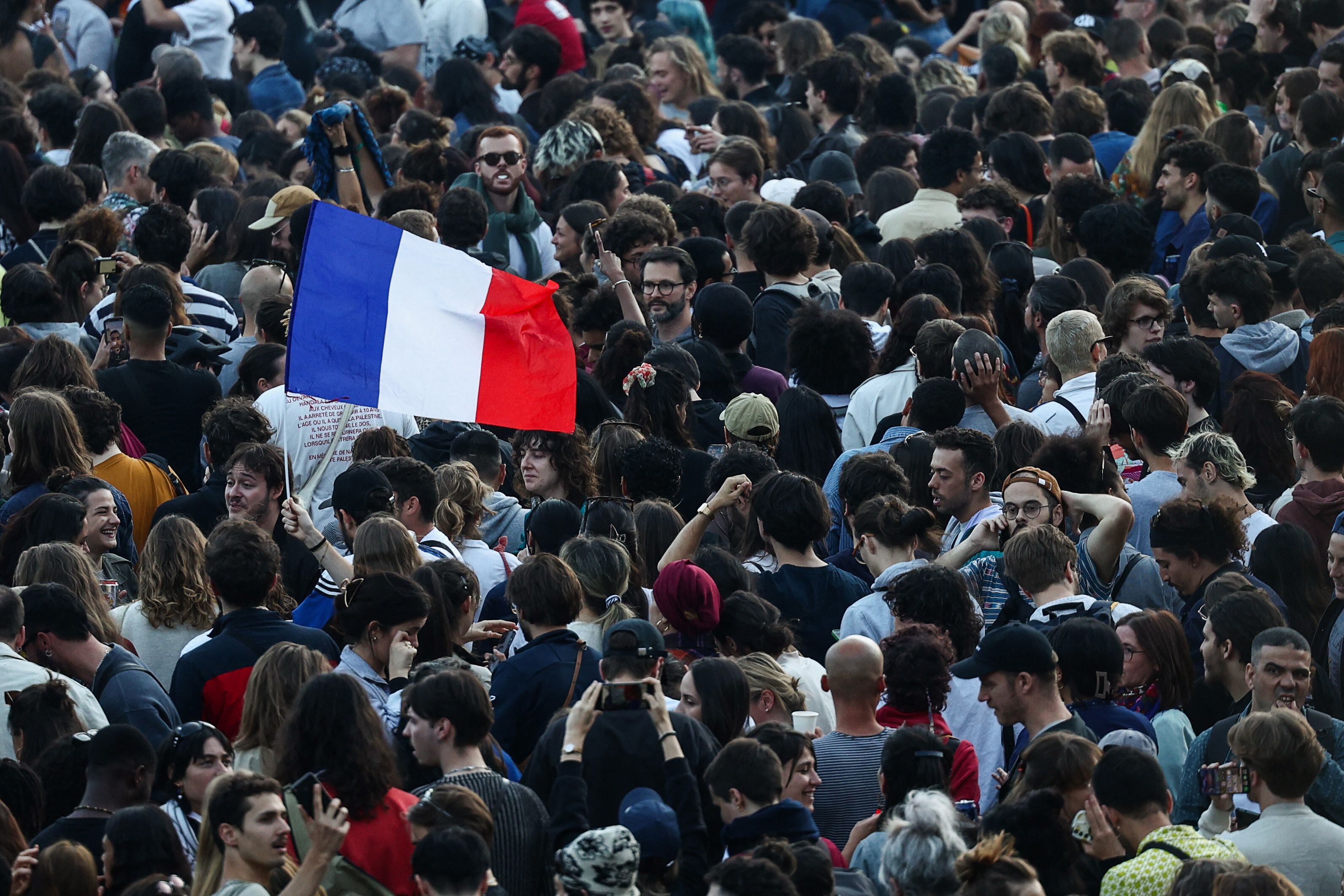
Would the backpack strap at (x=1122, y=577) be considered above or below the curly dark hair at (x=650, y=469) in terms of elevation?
above

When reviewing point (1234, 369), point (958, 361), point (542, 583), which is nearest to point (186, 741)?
point (542, 583)

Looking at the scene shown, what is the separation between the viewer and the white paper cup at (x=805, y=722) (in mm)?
6273

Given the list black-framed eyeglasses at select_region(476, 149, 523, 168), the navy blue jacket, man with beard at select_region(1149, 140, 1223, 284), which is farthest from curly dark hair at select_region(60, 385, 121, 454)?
man with beard at select_region(1149, 140, 1223, 284)

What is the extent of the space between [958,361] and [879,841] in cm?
352

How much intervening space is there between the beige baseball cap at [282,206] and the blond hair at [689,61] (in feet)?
17.5

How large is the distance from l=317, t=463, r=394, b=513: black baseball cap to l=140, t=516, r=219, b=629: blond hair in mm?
710

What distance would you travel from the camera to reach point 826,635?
24.6 ft

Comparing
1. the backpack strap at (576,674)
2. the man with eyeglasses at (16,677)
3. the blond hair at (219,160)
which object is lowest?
the blond hair at (219,160)

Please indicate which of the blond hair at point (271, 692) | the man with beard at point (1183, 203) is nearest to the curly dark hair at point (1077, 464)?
the blond hair at point (271, 692)

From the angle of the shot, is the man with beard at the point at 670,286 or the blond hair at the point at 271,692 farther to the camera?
the man with beard at the point at 670,286

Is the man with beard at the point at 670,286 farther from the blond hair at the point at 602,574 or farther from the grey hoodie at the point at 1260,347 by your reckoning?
the blond hair at the point at 602,574

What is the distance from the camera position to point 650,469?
8406 mm

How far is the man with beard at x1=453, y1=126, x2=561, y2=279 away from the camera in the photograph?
11.9 m

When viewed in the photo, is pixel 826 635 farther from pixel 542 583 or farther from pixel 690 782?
pixel 690 782
